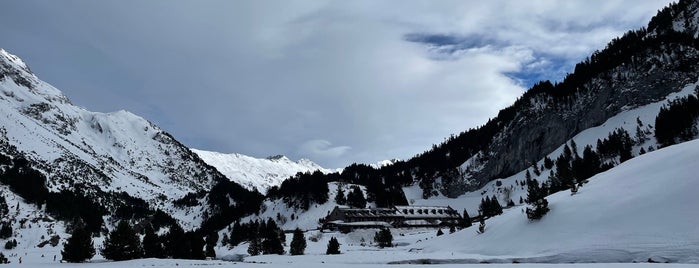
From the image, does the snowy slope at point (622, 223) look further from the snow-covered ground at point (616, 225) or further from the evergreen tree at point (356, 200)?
the evergreen tree at point (356, 200)

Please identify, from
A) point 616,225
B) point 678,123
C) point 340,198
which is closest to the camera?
point 616,225

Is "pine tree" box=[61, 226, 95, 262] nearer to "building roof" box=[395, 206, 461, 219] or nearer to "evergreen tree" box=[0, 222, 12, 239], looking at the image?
"building roof" box=[395, 206, 461, 219]

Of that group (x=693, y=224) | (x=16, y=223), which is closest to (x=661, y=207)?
(x=693, y=224)

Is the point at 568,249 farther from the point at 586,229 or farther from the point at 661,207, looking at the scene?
the point at 661,207

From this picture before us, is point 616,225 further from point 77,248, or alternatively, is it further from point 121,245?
point 77,248

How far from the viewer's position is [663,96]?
186125mm

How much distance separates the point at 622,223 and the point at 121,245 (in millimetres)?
56893

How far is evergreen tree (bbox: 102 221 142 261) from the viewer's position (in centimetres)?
5747

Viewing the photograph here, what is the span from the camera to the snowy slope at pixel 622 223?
3366 centimetres

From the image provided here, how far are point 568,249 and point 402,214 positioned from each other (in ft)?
433

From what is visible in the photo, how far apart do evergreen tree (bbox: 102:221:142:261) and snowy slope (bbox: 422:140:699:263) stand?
140 feet

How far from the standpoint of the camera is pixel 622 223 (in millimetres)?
38375

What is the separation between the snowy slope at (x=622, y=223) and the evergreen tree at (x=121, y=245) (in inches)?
1682

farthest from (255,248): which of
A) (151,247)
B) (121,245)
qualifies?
(121,245)
